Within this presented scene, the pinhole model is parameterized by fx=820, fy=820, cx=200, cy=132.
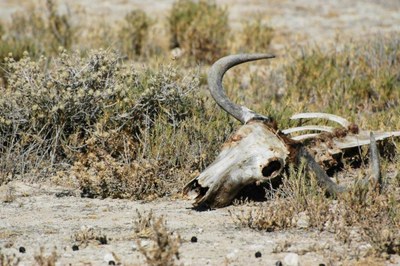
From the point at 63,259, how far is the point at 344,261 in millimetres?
1692

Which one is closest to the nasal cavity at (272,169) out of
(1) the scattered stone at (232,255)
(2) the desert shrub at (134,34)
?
(1) the scattered stone at (232,255)

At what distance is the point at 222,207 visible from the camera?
5949 millimetres

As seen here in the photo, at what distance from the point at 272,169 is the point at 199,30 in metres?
5.79

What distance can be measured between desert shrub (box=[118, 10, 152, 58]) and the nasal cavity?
18.0 ft

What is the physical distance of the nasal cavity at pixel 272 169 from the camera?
19.2ft

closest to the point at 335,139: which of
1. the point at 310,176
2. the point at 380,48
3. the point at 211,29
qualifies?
the point at 310,176

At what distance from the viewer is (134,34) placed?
11.6 meters

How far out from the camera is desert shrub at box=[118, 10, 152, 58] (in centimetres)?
1121

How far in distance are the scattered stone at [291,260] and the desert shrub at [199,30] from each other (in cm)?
639

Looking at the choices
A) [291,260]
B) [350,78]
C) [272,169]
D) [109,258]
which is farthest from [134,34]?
[291,260]

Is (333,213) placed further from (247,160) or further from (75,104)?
(75,104)

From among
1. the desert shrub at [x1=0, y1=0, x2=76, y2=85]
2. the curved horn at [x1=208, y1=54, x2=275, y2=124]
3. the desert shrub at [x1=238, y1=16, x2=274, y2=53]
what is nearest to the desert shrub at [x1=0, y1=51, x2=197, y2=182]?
the curved horn at [x1=208, y1=54, x2=275, y2=124]

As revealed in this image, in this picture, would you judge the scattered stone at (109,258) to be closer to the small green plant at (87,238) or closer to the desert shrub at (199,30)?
the small green plant at (87,238)

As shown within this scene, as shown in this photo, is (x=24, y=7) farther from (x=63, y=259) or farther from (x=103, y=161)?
(x=63, y=259)
